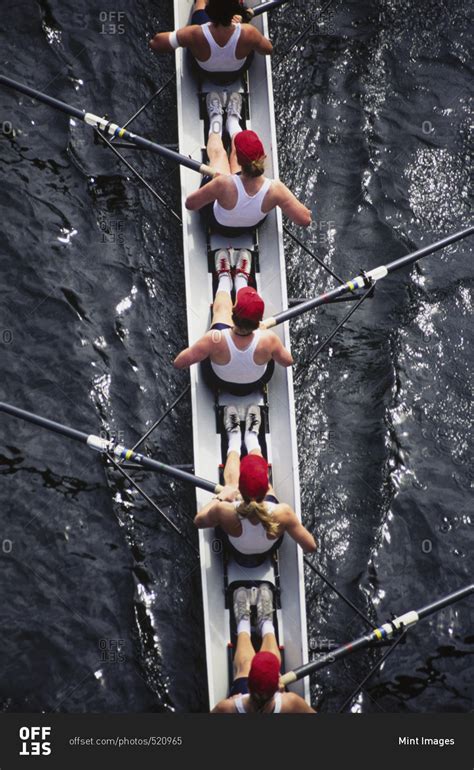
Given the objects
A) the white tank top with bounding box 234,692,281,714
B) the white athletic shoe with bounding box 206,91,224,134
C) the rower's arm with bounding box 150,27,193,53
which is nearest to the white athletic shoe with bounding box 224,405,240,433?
the white tank top with bounding box 234,692,281,714

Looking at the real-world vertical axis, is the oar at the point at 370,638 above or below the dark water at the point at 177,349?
below

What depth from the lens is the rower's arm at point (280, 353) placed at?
321 inches

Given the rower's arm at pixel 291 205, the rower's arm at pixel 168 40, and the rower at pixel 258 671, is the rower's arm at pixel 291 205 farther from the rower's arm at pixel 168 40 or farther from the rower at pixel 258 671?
the rower at pixel 258 671

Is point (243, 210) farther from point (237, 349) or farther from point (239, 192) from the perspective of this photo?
point (237, 349)

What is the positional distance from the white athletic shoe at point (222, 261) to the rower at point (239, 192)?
22 centimetres

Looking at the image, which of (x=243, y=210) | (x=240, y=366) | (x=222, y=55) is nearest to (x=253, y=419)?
(x=240, y=366)

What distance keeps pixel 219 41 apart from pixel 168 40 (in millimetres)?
437

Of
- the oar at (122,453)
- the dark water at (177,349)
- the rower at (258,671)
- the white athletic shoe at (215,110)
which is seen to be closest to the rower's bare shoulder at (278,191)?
the white athletic shoe at (215,110)

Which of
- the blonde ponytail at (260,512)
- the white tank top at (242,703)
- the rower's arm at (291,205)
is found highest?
the rower's arm at (291,205)

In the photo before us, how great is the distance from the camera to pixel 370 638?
24.8 ft

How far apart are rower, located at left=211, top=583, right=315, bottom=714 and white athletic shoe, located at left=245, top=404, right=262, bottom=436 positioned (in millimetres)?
1179

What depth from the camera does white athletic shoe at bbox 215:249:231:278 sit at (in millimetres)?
8859

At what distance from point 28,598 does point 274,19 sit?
6.09 meters

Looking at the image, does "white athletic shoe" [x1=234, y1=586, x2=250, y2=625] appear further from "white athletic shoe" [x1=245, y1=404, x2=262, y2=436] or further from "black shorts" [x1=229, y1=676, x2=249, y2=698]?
"white athletic shoe" [x1=245, y1=404, x2=262, y2=436]
